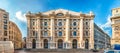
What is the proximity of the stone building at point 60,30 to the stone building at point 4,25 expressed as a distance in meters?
7.99

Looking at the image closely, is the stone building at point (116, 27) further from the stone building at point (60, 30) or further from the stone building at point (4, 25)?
the stone building at point (4, 25)

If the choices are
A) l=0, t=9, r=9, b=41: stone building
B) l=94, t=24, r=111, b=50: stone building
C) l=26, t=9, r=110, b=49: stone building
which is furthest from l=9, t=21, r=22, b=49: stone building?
l=94, t=24, r=111, b=50: stone building

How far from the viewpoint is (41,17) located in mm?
92688

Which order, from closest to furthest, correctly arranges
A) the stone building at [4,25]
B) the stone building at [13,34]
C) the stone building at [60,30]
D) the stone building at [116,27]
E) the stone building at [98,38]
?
the stone building at [116,27], the stone building at [4,25], the stone building at [60,30], the stone building at [13,34], the stone building at [98,38]

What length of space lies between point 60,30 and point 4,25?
843 inches

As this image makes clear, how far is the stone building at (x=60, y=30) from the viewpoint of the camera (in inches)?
3551

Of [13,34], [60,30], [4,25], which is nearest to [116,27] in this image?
[60,30]

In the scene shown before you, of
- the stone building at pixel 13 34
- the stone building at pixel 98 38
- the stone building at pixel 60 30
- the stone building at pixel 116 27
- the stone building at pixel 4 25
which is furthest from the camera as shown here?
the stone building at pixel 98 38

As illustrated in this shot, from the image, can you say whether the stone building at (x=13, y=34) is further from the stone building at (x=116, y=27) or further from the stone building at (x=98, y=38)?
the stone building at (x=116, y=27)

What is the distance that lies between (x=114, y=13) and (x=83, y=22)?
24528 millimetres

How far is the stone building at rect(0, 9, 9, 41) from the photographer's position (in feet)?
284

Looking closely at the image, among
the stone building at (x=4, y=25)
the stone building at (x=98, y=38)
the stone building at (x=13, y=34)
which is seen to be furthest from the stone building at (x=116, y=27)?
the stone building at (x=13, y=34)

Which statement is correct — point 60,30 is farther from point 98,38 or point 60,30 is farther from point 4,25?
point 98,38

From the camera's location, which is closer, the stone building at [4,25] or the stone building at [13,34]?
the stone building at [4,25]
